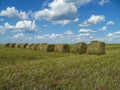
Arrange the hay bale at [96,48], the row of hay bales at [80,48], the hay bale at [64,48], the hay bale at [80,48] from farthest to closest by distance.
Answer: the hay bale at [64,48], the hay bale at [80,48], the row of hay bales at [80,48], the hay bale at [96,48]

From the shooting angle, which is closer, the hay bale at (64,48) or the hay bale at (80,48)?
the hay bale at (80,48)

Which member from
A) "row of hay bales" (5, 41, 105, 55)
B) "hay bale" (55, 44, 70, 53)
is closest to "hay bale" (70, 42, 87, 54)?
"row of hay bales" (5, 41, 105, 55)

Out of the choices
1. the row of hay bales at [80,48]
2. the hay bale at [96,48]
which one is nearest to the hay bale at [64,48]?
the row of hay bales at [80,48]

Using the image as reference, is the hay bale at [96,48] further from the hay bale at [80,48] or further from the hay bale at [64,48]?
the hay bale at [64,48]

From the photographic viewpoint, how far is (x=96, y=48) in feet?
111

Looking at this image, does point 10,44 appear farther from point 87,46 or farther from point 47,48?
point 87,46

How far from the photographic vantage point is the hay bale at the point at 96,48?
110ft

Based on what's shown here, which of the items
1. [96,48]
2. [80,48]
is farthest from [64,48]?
[96,48]

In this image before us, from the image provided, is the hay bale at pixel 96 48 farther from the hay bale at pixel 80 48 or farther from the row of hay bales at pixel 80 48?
the hay bale at pixel 80 48

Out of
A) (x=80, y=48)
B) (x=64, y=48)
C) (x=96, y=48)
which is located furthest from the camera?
(x=64, y=48)

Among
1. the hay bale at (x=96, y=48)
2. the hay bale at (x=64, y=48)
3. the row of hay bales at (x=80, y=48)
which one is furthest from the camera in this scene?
the hay bale at (x=64, y=48)

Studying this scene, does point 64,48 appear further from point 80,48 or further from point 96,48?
point 96,48

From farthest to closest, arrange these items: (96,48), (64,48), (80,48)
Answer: (64,48)
(80,48)
(96,48)

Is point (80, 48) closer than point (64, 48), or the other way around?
point (80, 48)
